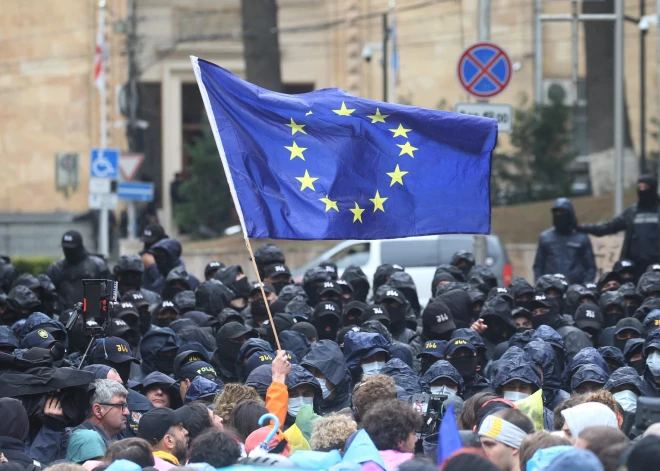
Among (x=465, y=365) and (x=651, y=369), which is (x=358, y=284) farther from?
(x=651, y=369)

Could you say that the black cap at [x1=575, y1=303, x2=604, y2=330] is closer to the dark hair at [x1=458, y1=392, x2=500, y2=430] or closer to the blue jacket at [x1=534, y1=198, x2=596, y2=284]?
the blue jacket at [x1=534, y1=198, x2=596, y2=284]

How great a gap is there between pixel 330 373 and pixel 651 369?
2051mm

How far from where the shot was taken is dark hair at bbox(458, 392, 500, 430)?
7637 mm

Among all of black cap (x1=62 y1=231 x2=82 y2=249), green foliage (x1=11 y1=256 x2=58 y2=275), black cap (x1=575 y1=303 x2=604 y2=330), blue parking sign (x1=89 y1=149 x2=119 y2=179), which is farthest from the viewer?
green foliage (x1=11 y1=256 x2=58 y2=275)

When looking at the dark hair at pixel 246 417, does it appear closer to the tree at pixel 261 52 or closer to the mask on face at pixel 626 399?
the mask on face at pixel 626 399

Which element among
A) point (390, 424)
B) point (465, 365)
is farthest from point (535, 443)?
point (465, 365)

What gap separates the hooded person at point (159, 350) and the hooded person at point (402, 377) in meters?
1.87

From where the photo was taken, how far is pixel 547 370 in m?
9.32

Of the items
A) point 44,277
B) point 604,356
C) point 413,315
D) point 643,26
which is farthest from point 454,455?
point 643,26

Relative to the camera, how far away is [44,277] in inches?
498

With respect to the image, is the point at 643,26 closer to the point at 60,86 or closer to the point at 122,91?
the point at 122,91

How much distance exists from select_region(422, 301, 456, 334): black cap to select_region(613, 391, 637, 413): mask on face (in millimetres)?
2295

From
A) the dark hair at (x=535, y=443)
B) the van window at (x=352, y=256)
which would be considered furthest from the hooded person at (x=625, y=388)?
the van window at (x=352, y=256)

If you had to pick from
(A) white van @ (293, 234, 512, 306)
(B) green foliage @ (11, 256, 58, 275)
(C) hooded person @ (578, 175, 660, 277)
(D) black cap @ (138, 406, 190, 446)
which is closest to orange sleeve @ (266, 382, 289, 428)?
(D) black cap @ (138, 406, 190, 446)
